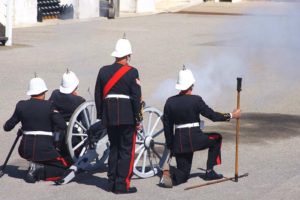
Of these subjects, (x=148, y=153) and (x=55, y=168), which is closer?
(x=55, y=168)

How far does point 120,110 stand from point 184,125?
0.88 m

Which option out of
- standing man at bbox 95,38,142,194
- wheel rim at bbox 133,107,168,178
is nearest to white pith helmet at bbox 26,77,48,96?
standing man at bbox 95,38,142,194

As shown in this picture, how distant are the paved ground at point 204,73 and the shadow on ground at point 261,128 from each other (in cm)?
2

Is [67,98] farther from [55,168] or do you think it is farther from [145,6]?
[145,6]

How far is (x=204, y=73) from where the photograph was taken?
800 inches

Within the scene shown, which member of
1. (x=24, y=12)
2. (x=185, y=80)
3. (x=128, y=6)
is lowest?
(x=185, y=80)

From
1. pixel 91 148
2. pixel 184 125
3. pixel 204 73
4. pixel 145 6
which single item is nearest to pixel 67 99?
pixel 91 148

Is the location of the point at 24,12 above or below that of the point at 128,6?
below

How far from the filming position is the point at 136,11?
3691 centimetres

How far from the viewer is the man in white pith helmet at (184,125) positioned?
36.0 ft

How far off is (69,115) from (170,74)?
29.4 feet

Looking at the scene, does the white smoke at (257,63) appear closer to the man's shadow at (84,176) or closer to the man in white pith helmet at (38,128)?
the man's shadow at (84,176)

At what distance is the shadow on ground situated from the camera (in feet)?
45.7

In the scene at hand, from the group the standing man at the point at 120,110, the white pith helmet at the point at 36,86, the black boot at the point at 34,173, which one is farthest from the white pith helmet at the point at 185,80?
the black boot at the point at 34,173
